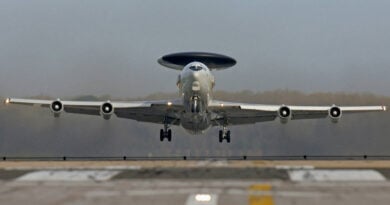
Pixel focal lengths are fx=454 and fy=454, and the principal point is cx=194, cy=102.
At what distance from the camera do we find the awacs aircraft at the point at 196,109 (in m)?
50.8

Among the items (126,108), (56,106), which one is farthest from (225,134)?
(56,106)

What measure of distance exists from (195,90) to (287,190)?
32338mm

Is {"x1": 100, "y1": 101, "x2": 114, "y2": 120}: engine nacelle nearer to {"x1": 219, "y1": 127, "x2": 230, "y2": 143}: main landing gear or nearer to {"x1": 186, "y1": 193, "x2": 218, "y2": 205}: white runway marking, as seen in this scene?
{"x1": 219, "y1": 127, "x2": 230, "y2": 143}: main landing gear

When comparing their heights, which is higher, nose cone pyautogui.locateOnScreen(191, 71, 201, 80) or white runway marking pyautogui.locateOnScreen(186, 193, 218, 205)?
nose cone pyautogui.locateOnScreen(191, 71, 201, 80)

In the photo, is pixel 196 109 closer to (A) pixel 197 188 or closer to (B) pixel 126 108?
(B) pixel 126 108

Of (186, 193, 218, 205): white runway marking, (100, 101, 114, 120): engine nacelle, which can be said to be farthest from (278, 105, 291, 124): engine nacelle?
(186, 193, 218, 205): white runway marking

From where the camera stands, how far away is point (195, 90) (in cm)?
4966

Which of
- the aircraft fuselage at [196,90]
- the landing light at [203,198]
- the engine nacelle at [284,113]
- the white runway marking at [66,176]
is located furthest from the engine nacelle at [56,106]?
the landing light at [203,198]

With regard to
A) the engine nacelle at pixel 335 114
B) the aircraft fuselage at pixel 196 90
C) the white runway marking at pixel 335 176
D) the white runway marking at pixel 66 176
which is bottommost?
the white runway marking at pixel 66 176

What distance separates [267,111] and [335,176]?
38.2 metres

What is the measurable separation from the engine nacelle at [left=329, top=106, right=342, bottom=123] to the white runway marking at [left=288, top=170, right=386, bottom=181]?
35689 millimetres

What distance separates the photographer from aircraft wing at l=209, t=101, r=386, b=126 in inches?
2240

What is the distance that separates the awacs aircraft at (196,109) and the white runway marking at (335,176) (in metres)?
27.9

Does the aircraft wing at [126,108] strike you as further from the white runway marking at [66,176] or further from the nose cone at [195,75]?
the white runway marking at [66,176]
